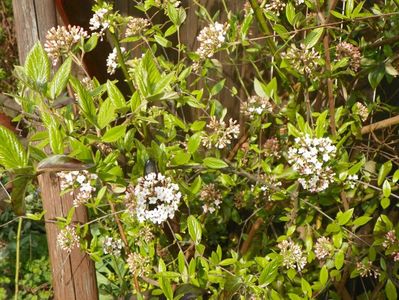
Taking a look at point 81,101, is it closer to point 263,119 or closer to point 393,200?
point 263,119

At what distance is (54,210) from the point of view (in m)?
1.67

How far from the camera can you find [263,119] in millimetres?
1823

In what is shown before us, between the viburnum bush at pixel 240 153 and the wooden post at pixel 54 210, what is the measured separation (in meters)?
0.05

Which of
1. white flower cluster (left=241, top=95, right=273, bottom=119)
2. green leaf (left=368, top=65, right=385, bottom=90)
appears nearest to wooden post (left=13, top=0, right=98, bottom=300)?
white flower cluster (left=241, top=95, right=273, bottom=119)

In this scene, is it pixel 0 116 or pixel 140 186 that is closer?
pixel 140 186

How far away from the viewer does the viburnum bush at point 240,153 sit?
3.96 ft

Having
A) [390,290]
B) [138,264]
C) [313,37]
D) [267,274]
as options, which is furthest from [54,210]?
[390,290]

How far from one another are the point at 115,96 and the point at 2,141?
9.5 inches

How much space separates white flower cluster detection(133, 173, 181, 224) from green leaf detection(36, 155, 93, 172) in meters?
0.28

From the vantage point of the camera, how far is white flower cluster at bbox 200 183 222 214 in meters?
1.66

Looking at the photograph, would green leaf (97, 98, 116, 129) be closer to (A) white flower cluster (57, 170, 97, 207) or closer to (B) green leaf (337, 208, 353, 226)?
(A) white flower cluster (57, 170, 97, 207)

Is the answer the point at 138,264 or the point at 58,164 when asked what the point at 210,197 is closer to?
the point at 138,264

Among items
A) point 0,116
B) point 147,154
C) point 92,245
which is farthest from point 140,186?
point 0,116

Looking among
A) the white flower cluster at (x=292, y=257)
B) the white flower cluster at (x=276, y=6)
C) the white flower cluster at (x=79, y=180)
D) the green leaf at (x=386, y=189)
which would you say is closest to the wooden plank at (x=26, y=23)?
the white flower cluster at (x=79, y=180)
